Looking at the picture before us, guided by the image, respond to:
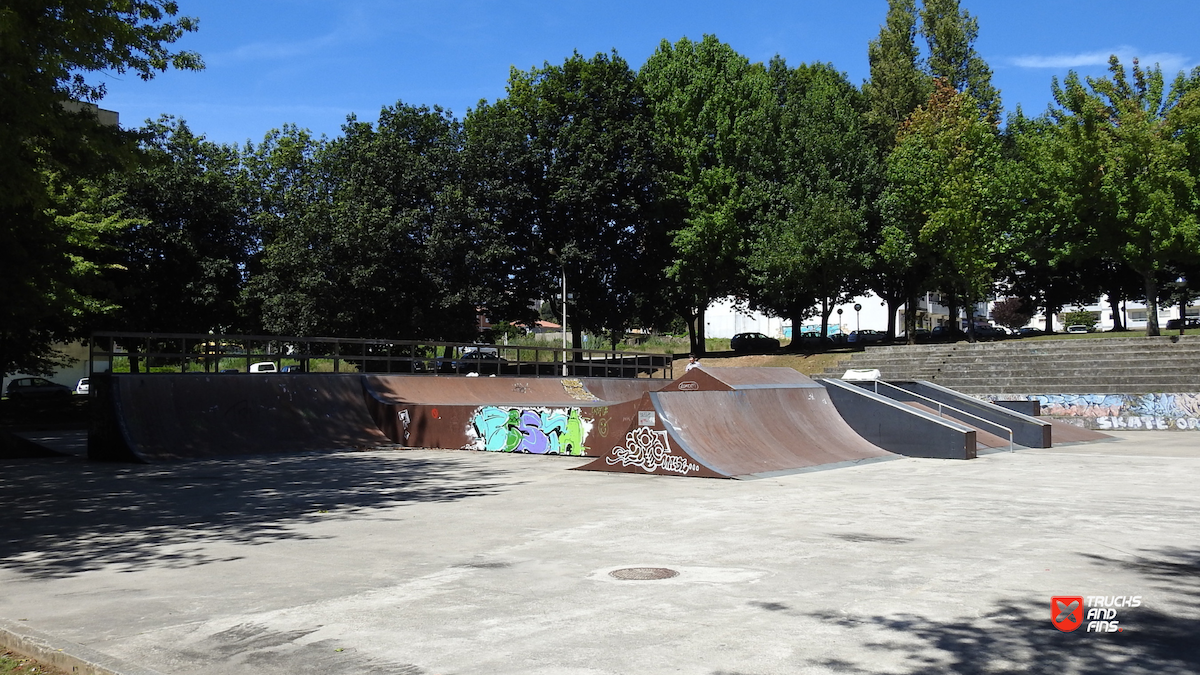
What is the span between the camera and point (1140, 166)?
3438cm

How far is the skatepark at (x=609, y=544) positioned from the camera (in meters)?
4.89

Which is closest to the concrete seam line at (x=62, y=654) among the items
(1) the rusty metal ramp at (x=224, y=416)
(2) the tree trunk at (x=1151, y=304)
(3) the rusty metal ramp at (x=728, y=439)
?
(3) the rusty metal ramp at (x=728, y=439)

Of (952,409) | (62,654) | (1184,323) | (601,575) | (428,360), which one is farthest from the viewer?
(1184,323)

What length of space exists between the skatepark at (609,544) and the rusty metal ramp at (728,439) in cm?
6

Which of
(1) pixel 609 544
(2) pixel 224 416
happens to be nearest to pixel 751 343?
(2) pixel 224 416

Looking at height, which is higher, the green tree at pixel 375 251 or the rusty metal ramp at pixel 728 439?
the green tree at pixel 375 251

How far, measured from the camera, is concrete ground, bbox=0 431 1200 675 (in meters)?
4.77

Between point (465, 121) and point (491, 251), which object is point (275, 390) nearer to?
point (491, 251)

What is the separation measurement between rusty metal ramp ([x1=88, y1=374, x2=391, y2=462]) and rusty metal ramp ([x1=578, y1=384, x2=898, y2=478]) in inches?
299

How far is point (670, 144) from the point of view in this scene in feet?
137

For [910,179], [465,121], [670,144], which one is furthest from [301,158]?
[910,179]

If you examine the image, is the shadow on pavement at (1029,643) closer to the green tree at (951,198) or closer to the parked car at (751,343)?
the green tree at (951,198)

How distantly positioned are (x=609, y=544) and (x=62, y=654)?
4583mm

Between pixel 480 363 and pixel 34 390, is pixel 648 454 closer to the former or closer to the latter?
pixel 480 363
